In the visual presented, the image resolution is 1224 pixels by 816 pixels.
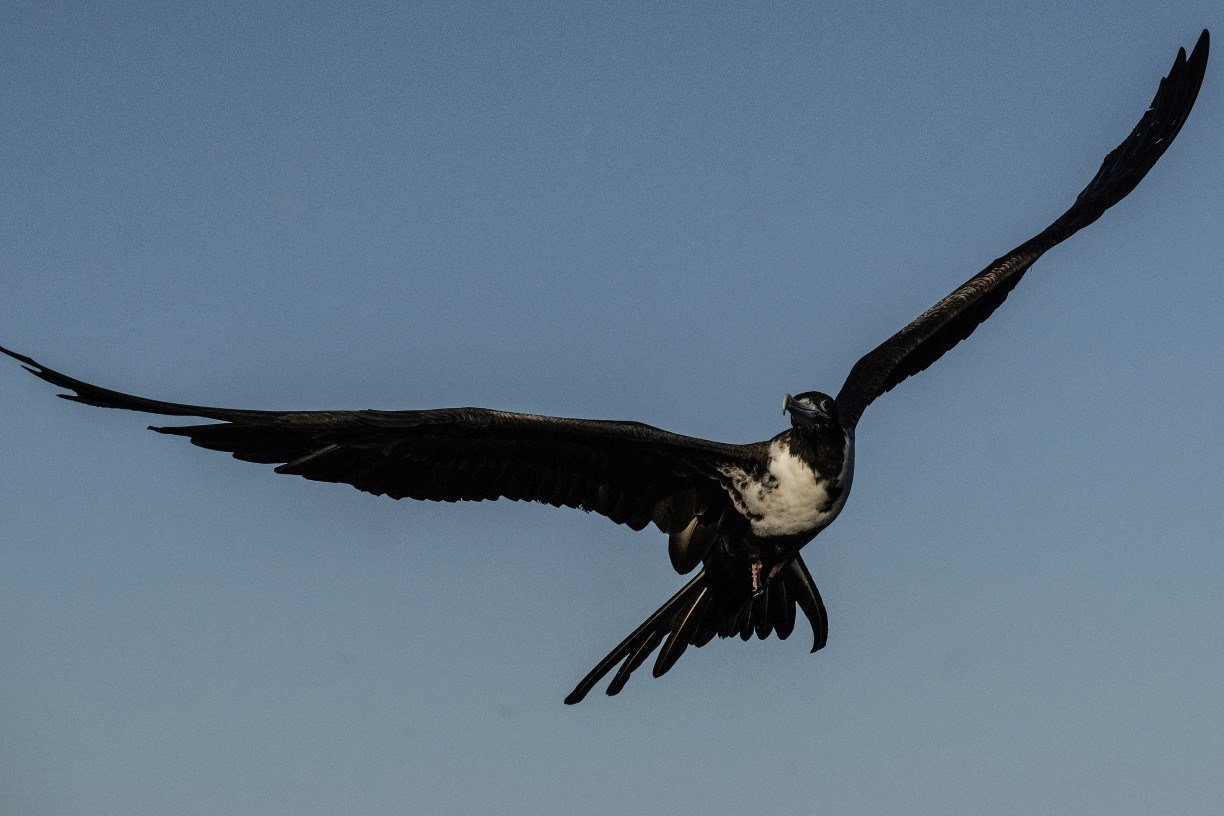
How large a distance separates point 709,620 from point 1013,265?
151 inches

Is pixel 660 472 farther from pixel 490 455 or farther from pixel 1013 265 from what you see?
pixel 1013 265

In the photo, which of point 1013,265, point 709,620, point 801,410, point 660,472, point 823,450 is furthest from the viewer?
point 1013,265

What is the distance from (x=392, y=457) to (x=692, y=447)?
6.27ft

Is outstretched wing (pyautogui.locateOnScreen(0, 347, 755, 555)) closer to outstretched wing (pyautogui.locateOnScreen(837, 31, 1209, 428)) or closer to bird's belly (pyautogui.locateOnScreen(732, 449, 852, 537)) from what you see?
bird's belly (pyautogui.locateOnScreen(732, 449, 852, 537))

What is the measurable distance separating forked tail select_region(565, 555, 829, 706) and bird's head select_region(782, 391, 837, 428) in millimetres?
1529

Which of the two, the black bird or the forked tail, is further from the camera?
the forked tail

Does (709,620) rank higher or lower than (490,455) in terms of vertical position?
lower

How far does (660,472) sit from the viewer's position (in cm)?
1130

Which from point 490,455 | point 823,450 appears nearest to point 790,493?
point 823,450

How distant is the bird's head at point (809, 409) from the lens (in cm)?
1049

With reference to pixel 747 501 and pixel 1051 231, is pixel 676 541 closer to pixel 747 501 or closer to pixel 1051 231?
pixel 747 501

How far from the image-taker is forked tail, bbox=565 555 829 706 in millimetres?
11438

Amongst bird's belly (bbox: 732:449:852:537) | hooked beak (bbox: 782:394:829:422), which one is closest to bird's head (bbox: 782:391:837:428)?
hooked beak (bbox: 782:394:829:422)

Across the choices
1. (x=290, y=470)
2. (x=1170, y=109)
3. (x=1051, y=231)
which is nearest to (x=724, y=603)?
(x=290, y=470)
